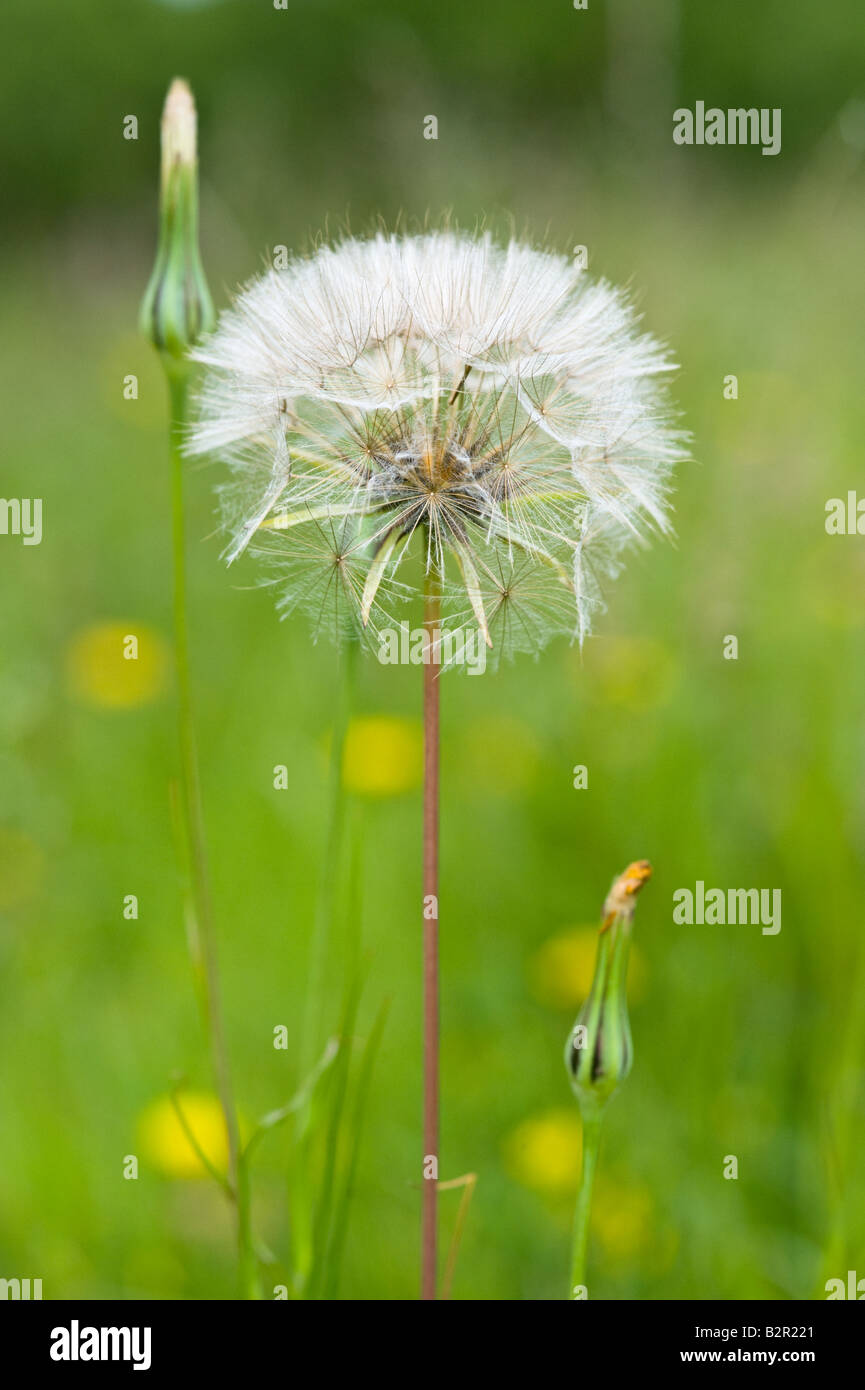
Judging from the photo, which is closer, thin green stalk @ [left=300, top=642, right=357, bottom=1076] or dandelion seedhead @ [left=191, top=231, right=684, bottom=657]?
dandelion seedhead @ [left=191, top=231, right=684, bottom=657]

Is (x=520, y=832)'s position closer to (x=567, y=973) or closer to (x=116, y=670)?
(x=567, y=973)

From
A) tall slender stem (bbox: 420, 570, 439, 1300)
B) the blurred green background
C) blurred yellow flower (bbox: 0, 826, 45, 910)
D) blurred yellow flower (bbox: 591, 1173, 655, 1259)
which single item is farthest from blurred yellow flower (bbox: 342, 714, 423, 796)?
tall slender stem (bbox: 420, 570, 439, 1300)

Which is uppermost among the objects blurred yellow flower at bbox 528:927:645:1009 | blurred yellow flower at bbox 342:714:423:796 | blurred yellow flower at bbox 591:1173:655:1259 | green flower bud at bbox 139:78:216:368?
green flower bud at bbox 139:78:216:368

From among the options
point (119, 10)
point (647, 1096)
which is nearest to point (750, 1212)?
point (647, 1096)

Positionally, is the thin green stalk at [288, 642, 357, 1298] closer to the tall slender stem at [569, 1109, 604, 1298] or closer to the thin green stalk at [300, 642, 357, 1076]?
the thin green stalk at [300, 642, 357, 1076]

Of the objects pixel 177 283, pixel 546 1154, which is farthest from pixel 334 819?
pixel 546 1154

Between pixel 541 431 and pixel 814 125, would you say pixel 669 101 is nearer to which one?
pixel 541 431
